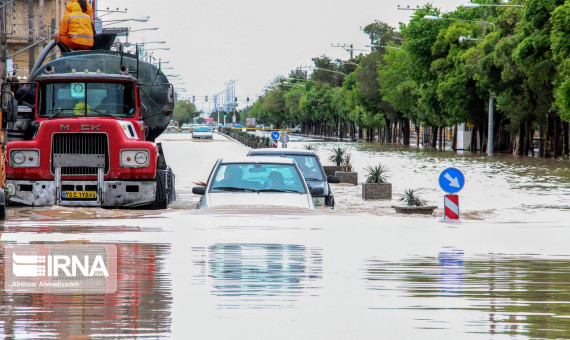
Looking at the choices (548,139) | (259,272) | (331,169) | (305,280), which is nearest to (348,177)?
(331,169)

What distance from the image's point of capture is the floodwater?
22.7ft

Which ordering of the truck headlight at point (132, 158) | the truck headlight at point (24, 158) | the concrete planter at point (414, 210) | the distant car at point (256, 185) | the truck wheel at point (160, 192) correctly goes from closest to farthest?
the distant car at point (256, 185) < the truck headlight at point (24, 158) < the truck headlight at point (132, 158) < the truck wheel at point (160, 192) < the concrete planter at point (414, 210)

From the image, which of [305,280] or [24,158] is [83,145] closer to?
[24,158]

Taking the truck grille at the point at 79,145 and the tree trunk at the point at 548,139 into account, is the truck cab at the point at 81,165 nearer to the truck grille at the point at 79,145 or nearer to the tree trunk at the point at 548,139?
the truck grille at the point at 79,145

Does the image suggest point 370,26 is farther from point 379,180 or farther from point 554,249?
point 554,249

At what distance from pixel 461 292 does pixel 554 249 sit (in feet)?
9.66

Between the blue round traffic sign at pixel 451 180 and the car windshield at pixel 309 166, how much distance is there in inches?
118

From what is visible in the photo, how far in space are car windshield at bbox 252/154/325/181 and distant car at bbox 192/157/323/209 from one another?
514 centimetres

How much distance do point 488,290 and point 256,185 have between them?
745cm

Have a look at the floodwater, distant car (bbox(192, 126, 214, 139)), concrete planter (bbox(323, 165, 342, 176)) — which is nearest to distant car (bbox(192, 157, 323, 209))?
the floodwater

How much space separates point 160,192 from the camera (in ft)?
67.7

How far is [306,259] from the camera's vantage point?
31.1 feet

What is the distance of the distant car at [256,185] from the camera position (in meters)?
14.8

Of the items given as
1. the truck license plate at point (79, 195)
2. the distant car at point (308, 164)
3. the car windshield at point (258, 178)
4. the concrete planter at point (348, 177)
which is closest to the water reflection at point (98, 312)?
the car windshield at point (258, 178)
